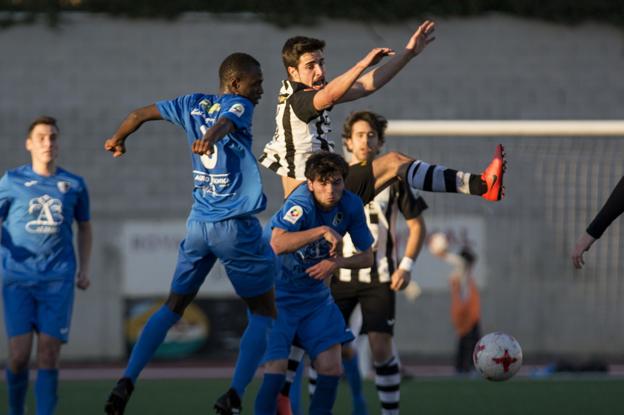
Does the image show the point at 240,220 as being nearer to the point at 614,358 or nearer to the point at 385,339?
the point at 385,339

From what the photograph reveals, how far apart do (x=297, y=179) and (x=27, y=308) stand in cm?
201

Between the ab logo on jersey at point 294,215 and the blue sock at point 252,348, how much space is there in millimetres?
578

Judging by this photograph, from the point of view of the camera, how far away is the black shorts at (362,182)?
795cm

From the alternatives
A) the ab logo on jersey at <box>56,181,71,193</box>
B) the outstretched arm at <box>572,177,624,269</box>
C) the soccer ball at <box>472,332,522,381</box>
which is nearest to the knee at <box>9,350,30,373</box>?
the ab logo on jersey at <box>56,181,71,193</box>

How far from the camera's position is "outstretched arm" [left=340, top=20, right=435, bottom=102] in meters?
6.38

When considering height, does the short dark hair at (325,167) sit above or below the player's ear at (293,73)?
below

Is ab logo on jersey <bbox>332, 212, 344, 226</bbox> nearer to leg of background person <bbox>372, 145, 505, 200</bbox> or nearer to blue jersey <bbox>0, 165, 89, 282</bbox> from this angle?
leg of background person <bbox>372, 145, 505, 200</bbox>

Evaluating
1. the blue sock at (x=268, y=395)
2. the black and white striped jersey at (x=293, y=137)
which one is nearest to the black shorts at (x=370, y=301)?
the black and white striped jersey at (x=293, y=137)

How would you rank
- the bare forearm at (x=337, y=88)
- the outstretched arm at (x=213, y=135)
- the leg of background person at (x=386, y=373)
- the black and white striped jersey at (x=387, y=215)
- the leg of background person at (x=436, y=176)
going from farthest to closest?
the black and white striped jersey at (x=387, y=215)
the leg of background person at (x=386, y=373)
the leg of background person at (x=436, y=176)
the bare forearm at (x=337, y=88)
the outstretched arm at (x=213, y=135)

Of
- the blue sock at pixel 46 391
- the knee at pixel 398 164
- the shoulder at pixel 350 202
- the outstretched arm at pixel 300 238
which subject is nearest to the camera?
the outstretched arm at pixel 300 238

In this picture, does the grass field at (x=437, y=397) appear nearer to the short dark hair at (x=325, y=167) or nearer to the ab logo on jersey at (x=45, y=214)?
the ab logo on jersey at (x=45, y=214)

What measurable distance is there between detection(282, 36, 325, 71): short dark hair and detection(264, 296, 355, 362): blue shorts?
1.48 meters

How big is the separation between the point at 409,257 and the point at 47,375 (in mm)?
2658

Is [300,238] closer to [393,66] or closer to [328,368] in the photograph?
[328,368]
